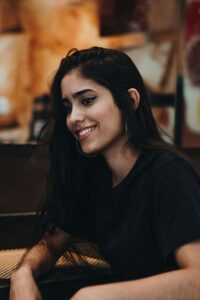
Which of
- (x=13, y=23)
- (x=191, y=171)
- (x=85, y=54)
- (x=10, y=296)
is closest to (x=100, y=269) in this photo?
(x=10, y=296)

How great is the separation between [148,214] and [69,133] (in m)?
0.51

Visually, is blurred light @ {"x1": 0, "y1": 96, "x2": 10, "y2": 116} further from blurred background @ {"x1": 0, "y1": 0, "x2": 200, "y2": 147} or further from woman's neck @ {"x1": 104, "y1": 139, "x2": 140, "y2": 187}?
woman's neck @ {"x1": 104, "y1": 139, "x2": 140, "y2": 187}

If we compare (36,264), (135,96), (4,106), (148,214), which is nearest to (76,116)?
(135,96)

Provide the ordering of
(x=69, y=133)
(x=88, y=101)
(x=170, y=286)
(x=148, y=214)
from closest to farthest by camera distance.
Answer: (x=170, y=286) < (x=148, y=214) < (x=88, y=101) < (x=69, y=133)

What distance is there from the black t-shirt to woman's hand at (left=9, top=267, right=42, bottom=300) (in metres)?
0.27

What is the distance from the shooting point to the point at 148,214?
1.38 m

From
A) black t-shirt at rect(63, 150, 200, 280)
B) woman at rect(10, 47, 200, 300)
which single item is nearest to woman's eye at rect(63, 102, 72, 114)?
woman at rect(10, 47, 200, 300)

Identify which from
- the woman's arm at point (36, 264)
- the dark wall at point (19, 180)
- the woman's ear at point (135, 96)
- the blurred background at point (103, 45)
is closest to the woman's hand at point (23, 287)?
the woman's arm at point (36, 264)

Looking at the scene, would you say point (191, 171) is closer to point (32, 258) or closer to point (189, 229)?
point (189, 229)

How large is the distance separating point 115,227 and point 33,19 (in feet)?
4.52

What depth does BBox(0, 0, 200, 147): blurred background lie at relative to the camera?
2.39 m

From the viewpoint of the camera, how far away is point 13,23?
240 centimetres

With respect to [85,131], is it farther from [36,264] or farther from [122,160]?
[36,264]

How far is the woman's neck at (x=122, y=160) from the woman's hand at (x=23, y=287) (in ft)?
1.44
